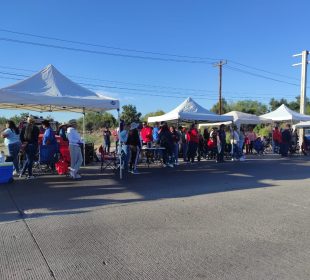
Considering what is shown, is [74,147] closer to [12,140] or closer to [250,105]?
[12,140]

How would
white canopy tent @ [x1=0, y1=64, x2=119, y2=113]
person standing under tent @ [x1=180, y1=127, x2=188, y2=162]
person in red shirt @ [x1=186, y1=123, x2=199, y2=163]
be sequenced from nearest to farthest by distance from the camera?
white canopy tent @ [x1=0, y1=64, x2=119, y2=113] → person in red shirt @ [x1=186, y1=123, x2=199, y2=163] → person standing under tent @ [x1=180, y1=127, x2=188, y2=162]

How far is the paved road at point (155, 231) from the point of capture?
14.2 ft

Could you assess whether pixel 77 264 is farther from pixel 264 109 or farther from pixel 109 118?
pixel 264 109

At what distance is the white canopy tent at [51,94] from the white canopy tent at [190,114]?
5800mm

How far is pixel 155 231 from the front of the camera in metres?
5.83

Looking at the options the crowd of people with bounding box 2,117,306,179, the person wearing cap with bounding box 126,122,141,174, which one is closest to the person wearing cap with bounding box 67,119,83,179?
the crowd of people with bounding box 2,117,306,179

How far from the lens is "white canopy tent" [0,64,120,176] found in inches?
433

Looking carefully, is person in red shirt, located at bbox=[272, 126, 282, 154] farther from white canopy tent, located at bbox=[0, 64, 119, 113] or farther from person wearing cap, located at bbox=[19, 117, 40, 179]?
person wearing cap, located at bbox=[19, 117, 40, 179]

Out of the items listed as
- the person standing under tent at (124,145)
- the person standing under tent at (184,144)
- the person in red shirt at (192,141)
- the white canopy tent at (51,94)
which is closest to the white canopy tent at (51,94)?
the white canopy tent at (51,94)

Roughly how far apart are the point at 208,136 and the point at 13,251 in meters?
15.9

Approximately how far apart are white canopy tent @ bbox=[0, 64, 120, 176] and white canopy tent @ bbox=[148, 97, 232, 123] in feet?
19.0

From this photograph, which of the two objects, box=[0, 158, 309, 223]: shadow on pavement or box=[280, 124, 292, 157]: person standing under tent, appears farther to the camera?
box=[280, 124, 292, 157]: person standing under tent

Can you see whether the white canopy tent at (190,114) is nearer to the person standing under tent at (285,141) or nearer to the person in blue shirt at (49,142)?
the person standing under tent at (285,141)

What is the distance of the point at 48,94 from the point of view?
11602mm
